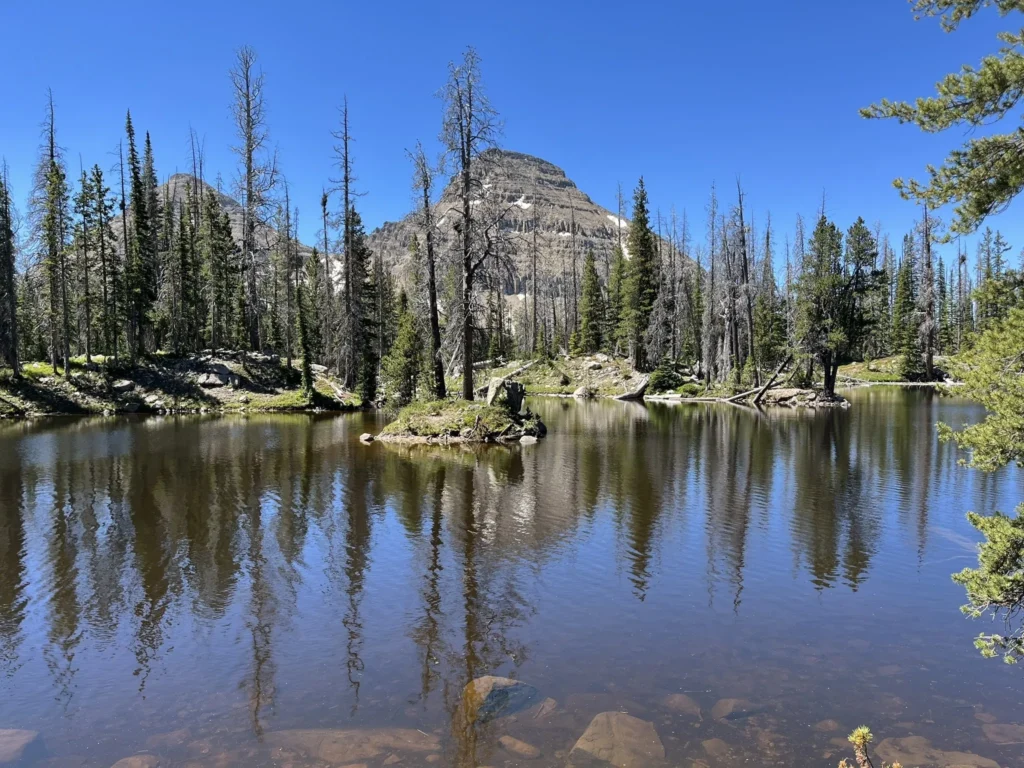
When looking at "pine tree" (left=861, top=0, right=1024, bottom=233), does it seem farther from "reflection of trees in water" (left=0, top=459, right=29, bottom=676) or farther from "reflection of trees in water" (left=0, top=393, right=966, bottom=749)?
"reflection of trees in water" (left=0, top=459, right=29, bottom=676)

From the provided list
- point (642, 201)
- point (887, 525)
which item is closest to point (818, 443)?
point (887, 525)

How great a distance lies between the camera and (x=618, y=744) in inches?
236

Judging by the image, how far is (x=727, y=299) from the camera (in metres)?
51.6

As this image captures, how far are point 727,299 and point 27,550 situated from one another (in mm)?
48588

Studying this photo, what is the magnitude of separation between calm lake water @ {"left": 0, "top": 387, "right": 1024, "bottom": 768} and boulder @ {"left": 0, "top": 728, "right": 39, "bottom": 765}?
5.4 inches

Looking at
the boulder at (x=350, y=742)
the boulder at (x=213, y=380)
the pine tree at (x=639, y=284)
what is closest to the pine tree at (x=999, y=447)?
the boulder at (x=350, y=742)

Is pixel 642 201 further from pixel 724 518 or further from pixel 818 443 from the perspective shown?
pixel 724 518

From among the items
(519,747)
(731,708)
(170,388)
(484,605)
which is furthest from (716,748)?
(170,388)

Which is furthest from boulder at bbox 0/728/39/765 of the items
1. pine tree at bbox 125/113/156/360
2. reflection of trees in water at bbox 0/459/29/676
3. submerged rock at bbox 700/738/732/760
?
pine tree at bbox 125/113/156/360

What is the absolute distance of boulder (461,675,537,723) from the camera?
6484 mm

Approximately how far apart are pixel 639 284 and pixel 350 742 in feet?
180

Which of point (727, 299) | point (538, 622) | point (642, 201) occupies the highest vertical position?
point (642, 201)

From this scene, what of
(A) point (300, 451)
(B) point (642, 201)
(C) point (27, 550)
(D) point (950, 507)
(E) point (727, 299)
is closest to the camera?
(C) point (27, 550)

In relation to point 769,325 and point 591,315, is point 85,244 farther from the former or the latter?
point 769,325
